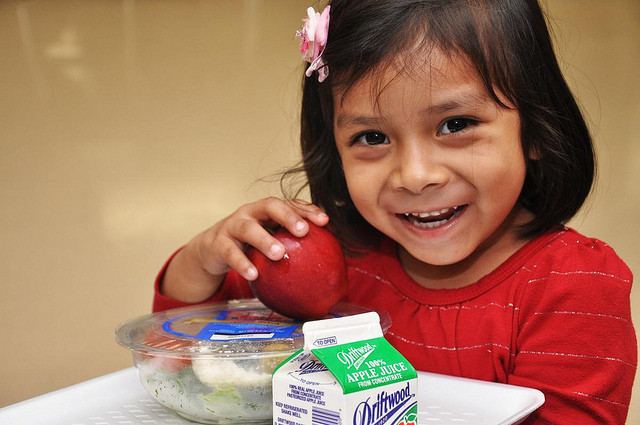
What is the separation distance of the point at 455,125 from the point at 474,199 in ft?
0.30

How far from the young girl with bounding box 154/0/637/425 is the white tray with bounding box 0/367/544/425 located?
0.11m

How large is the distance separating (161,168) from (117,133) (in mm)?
115

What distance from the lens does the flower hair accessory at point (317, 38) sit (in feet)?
2.64

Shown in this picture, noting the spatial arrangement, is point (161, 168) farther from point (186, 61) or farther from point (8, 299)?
point (8, 299)

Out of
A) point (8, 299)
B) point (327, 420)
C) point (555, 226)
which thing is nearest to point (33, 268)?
point (8, 299)

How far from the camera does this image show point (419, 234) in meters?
0.84

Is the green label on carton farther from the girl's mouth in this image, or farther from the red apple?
the girl's mouth

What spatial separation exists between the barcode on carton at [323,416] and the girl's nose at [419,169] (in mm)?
339

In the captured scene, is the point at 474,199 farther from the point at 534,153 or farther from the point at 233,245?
the point at 233,245

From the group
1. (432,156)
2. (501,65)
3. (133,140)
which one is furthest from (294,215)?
(133,140)

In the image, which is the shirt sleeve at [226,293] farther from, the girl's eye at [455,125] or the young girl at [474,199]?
the girl's eye at [455,125]

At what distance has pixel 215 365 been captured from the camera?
56cm

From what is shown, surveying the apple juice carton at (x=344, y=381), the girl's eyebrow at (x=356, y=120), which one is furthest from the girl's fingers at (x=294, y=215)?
the apple juice carton at (x=344, y=381)

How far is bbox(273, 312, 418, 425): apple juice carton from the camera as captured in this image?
461mm
